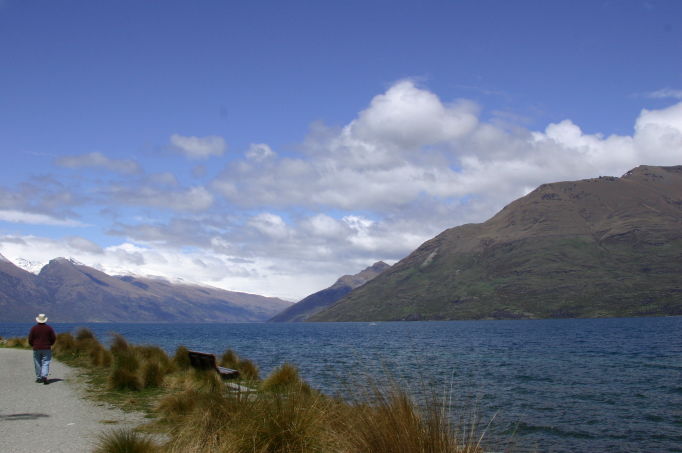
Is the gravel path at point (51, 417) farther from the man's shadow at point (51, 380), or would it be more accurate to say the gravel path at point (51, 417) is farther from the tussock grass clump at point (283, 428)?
the tussock grass clump at point (283, 428)

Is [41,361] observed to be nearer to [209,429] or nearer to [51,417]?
[51,417]

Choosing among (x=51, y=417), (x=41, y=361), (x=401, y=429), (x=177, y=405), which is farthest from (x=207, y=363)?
(x=401, y=429)

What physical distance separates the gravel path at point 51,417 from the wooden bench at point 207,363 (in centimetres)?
403

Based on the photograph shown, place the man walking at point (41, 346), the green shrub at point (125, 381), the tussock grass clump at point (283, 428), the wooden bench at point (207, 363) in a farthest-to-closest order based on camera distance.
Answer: the wooden bench at point (207, 363)
the man walking at point (41, 346)
the green shrub at point (125, 381)
the tussock grass clump at point (283, 428)

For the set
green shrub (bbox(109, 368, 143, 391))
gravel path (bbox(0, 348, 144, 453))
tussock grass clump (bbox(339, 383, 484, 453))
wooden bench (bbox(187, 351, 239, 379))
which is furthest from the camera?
wooden bench (bbox(187, 351, 239, 379))

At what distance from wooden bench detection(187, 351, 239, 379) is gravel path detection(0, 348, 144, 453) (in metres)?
4.03

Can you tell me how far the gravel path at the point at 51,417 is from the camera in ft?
31.3

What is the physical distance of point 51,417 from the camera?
12.2 metres

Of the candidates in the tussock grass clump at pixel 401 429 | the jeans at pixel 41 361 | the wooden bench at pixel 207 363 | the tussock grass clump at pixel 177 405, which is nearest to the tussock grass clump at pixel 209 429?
the tussock grass clump at pixel 177 405

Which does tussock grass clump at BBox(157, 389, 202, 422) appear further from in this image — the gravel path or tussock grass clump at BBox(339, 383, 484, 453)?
tussock grass clump at BBox(339, 383, 484, 453)

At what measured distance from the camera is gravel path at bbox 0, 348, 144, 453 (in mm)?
9539

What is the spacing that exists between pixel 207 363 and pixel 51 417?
7905 mm

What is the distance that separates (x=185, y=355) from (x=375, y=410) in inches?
671

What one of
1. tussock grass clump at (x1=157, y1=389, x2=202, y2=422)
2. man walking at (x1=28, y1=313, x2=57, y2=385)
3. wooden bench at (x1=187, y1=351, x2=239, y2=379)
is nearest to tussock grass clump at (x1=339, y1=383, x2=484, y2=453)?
tussock grass clump at (x1=157, y1=389, x2=202, y2=422)
